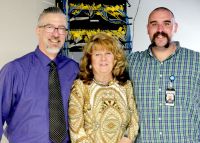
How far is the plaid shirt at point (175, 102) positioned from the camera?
2291 mm

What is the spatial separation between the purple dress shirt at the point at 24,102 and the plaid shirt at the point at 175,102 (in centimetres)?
70

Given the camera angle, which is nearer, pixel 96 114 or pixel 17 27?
pixel 96 114

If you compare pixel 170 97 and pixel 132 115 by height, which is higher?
pixel 170 97

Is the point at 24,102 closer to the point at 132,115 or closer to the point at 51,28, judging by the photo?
the point at 51,28

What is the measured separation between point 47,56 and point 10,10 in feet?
2.66

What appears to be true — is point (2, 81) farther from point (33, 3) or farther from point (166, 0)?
point (166, 0)

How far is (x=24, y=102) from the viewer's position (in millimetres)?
2023

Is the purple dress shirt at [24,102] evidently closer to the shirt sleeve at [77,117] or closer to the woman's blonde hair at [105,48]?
the shirt sleeve at [77,117]

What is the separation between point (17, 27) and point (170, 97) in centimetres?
143

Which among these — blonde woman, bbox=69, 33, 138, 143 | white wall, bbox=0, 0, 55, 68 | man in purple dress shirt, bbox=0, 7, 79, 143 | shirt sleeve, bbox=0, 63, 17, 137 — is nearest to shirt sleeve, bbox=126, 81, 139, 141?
blonde woman, bbox=69, 33, 138, 143

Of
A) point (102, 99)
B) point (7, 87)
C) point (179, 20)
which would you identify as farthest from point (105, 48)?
point (179, 20)

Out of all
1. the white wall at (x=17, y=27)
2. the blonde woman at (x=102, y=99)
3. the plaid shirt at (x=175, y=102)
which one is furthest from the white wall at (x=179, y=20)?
the blonde woman at (x=102, y=99)

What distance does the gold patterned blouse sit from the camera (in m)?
2.12

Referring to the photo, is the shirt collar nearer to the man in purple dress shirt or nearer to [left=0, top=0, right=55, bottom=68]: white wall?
the man in purple dress shirt
